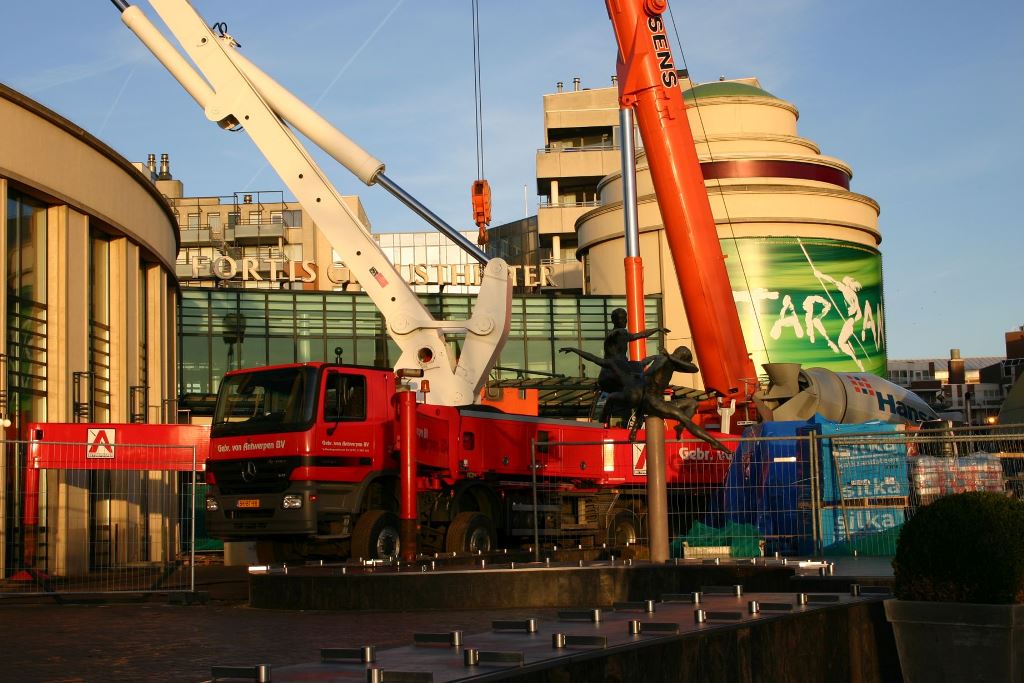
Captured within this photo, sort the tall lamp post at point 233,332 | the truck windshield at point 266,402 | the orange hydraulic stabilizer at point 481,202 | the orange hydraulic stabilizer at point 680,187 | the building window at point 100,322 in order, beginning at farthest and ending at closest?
the tall lamp post at point 233,332
the orange hydraulic stabilizer at point 481,202
the building window at point 100,322
the orange hydraulic stabilizer at point 680,187
the truck windshield at point 266,402

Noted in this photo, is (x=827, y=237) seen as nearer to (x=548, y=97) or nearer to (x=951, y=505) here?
(x=548, y=97)

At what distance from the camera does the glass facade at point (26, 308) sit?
2148 centimetres

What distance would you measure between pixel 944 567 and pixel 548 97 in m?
76.4

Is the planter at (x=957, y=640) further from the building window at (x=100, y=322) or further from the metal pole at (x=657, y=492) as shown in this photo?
the building window at (x=100, y=322)

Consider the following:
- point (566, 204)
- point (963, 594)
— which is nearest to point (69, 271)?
point (963, 594)

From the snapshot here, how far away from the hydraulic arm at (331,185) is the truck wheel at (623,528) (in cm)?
347

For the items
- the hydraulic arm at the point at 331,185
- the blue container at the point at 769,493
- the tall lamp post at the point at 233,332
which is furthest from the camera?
the tall lamp post at the point at 233,332

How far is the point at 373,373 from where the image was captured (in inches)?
713

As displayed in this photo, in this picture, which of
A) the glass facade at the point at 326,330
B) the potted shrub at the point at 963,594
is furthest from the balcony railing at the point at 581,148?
the potted shrub at the point at 963,594

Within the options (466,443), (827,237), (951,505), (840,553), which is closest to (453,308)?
(827,237)

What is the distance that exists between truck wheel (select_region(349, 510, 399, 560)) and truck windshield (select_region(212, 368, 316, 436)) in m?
1.49

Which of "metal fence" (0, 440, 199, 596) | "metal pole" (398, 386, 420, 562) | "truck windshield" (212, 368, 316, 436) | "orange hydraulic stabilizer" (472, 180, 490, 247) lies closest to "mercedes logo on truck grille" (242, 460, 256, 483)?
"truck windshield" (212, 368, 316, 436)

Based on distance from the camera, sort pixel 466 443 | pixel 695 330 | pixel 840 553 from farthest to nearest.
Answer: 1. pixel 695 330
2. pixel 466 443
3. pixel 840 553

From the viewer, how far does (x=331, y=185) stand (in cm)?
2362
